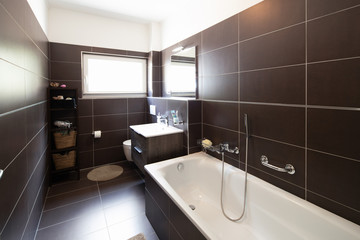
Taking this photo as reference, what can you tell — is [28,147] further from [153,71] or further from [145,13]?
[145,13]

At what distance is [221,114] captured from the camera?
6.61ft

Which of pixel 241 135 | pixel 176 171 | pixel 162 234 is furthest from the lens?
pixel 176 171

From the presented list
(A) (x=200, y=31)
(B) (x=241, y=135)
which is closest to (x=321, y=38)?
(B) (x=241, y=135)

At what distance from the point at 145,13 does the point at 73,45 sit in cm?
122

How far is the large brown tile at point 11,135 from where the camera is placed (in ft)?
3.02

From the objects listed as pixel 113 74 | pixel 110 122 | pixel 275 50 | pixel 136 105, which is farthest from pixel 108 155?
pixel 275 50

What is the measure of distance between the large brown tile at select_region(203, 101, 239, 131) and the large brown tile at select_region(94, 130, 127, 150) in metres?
1.71

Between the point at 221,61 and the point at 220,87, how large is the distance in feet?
0.90

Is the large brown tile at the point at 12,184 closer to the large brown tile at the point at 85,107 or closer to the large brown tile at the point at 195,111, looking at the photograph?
the large brown tile at the point at 195,111

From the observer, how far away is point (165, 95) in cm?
321

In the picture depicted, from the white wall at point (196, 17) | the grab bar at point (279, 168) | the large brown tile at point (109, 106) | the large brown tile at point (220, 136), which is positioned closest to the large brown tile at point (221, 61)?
the white wall at point (196, 17)

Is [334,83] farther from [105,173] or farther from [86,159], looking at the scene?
[86,159]

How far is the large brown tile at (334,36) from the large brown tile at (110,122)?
2.82 m

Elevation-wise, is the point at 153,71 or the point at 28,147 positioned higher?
the point at 153,71
